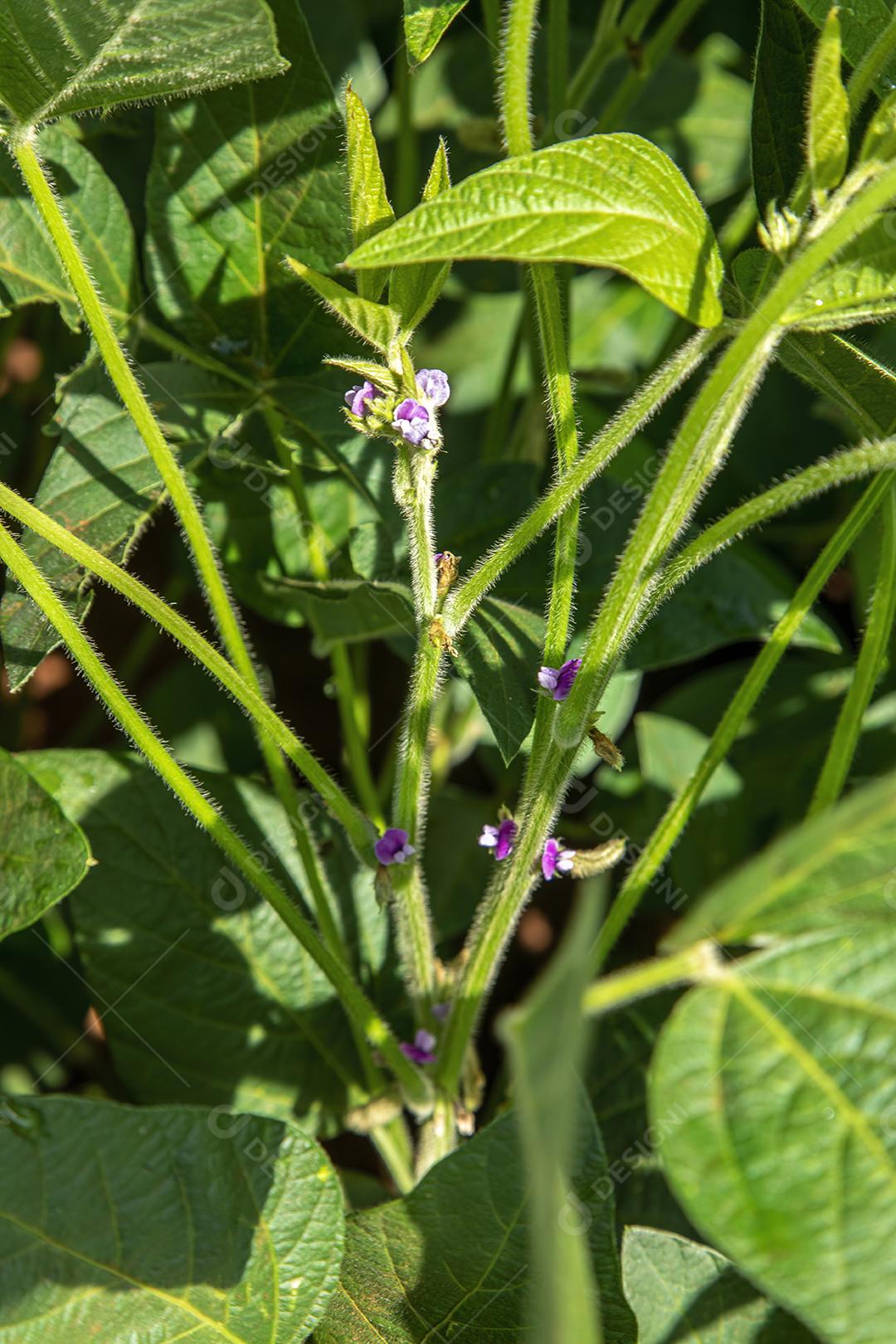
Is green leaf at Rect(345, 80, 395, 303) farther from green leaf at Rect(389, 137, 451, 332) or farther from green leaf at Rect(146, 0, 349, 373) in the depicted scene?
green leaf at Rect(146, 0, 349, 373)

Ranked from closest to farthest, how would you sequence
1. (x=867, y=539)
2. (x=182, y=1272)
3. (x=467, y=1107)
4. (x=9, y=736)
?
(x=182, y=1272) < (x=467, y=1107) < (x=867, y=539) < (x=9, y=736)

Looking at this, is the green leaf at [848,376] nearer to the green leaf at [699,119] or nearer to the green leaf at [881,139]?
the green leaf at [881,139]

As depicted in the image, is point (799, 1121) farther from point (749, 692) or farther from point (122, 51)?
point (122, 51)

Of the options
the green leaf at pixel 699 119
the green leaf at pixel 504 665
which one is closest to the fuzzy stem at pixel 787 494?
the green leaf at pixel 504 665

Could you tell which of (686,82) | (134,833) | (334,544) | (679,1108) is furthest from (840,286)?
(686,82)

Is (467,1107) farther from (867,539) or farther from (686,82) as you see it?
(686,82)

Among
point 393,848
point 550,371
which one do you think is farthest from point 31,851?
point 550,371
